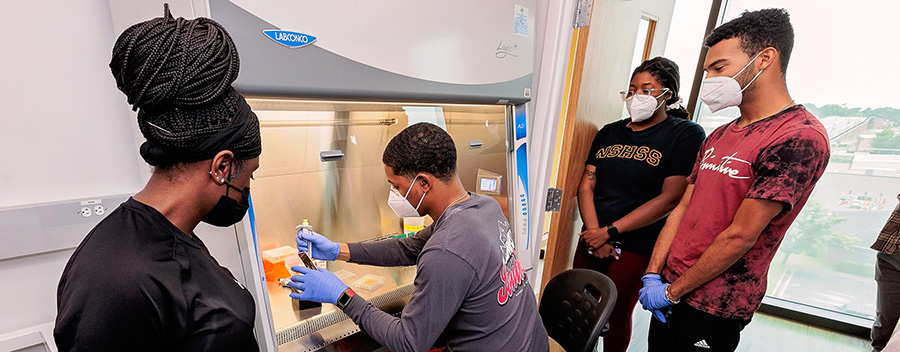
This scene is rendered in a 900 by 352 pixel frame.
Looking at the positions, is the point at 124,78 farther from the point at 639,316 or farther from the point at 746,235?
the point at 639,316

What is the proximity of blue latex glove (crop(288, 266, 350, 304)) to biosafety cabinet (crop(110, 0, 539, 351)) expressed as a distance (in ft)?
0.27

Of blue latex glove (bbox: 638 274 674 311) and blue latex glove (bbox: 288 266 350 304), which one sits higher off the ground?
blue latex glove (bbox: 288 266 350 304)

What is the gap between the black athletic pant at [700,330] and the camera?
114 centimetres

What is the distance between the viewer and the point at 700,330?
1.16 meters

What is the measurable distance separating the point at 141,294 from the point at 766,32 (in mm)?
1550

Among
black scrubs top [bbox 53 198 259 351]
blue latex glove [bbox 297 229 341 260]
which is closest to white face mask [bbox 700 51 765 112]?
blue latex glove [bbox 297 229 341 260]

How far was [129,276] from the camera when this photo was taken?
503 mm

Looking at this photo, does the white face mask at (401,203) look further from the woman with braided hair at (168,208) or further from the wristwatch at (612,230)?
the wristwatch at (612,230)

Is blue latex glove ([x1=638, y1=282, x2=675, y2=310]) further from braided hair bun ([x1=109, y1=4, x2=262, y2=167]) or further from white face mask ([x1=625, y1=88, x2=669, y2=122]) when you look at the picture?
braided hair bun ([x1=109, y1=4, x2=262, y2=167])

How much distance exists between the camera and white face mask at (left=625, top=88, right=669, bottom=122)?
4.88 feet

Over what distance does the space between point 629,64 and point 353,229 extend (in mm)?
1550

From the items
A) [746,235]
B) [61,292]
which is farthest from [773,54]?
[61,292]

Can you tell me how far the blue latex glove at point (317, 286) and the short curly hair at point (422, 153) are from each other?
0.33 metres

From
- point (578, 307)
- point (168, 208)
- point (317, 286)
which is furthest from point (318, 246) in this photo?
point (578, 307)
